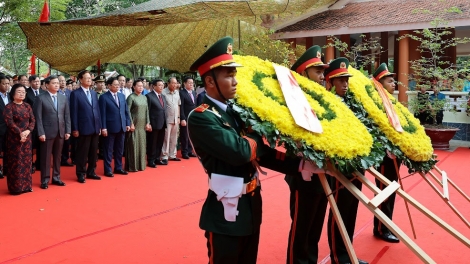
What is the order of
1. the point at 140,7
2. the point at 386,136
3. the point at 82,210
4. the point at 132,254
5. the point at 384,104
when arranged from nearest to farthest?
the point at 386,136, the point at 384,104, the point at 132,254, the point at 82,210, the point at 140,7

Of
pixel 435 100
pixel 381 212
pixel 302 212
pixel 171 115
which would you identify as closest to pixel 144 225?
pixel 302 212

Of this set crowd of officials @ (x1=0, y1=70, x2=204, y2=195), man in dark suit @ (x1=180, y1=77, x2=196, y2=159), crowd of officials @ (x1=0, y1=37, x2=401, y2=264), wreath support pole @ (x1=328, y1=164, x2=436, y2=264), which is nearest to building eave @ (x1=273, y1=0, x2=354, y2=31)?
man in dark suit @ (x1=180, y1=77, x2=196, y2=159)

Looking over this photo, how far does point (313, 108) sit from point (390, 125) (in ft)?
2.58

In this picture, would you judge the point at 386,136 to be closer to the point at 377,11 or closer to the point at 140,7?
the point at 140,7

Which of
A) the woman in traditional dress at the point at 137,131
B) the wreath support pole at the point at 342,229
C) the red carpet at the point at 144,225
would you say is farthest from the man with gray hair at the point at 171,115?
the wreath support pole at the point at 342,229

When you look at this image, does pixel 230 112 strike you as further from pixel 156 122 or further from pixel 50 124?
pixel 156 122

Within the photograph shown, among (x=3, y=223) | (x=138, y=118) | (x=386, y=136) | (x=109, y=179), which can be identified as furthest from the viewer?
(x=138, y=118)

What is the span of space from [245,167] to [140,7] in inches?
152

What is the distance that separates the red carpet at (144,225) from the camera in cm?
308

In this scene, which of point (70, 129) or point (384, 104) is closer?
point (384, 104)

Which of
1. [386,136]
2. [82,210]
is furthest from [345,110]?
[82,210]

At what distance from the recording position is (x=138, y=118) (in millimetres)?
6430

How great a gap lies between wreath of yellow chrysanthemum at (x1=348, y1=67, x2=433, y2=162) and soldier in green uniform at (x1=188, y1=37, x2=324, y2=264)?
0.90 meters

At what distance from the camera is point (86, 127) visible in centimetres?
558
